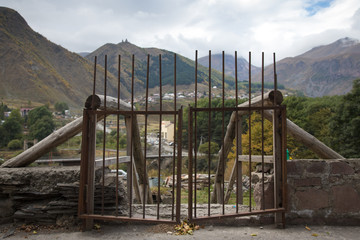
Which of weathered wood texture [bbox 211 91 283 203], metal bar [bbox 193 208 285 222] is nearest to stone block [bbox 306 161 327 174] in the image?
metal bar [bbox 193 208 285 222]

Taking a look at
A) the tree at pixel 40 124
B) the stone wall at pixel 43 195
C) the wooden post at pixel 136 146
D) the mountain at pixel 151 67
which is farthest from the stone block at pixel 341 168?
the mountain at pixel 151 67

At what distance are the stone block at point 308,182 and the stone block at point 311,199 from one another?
9cm

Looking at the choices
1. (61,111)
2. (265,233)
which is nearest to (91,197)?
(265,233)

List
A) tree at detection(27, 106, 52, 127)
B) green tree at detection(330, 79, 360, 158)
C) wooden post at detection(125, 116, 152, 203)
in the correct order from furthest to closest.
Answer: tree at detection(27, 106, 52, 127) < green tree at detection(330, 79, 360, 158) < wooden post at detection(125, 116, 152, 203)

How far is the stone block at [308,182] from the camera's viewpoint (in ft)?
11.5

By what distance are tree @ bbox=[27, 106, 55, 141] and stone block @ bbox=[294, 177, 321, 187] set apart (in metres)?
51.7

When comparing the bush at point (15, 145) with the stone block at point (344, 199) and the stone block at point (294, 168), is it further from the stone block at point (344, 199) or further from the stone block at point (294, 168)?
the stone block at point (344, 199)

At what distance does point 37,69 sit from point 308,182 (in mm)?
114247

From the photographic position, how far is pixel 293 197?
3.50 meters

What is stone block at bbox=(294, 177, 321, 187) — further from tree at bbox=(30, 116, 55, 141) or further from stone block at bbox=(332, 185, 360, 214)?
tree at bbox=(30, 116, 55, 141)

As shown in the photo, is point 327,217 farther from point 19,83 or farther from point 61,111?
point 19,83

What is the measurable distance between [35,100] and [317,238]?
91.6 m

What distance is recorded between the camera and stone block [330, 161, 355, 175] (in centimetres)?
352

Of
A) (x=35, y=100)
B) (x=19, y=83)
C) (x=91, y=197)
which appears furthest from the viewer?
(x=19, y=83)
